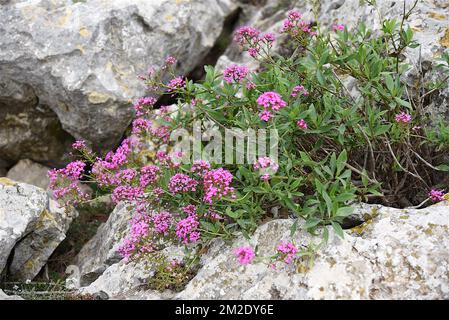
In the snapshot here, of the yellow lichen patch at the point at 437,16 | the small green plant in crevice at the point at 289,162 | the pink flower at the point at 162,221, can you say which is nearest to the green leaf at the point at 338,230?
the small green plant in crevice at the point at 289,162

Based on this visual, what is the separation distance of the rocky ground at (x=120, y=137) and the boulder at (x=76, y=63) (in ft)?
0.05

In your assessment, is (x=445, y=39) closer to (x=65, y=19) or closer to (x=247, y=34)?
(x=247, y=34)

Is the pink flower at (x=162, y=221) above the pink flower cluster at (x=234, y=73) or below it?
below

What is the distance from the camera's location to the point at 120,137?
765cm

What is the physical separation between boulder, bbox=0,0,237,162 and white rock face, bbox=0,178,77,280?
1.61 meters

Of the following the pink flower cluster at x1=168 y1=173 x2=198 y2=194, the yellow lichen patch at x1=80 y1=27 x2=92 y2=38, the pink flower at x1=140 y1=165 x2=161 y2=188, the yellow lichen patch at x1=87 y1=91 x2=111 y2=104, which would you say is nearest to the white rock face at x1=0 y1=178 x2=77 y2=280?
the pink flower at x1=140 y1=165 x2=161 y2=188

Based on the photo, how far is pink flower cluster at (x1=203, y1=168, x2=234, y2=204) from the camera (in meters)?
4.16

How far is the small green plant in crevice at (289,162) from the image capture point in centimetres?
437

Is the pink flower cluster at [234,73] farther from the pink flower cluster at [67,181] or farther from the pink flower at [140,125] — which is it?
the pink flower cluster at [67,181]

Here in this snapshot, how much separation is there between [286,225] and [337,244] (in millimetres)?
504

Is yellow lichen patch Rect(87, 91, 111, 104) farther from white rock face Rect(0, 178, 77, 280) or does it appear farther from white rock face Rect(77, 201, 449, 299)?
white rock face Rect(77, 201, 449, 299)

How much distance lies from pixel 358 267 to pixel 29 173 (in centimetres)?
546

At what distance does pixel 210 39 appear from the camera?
8.88 meters

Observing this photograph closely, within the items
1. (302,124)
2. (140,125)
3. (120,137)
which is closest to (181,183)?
(140,125)
